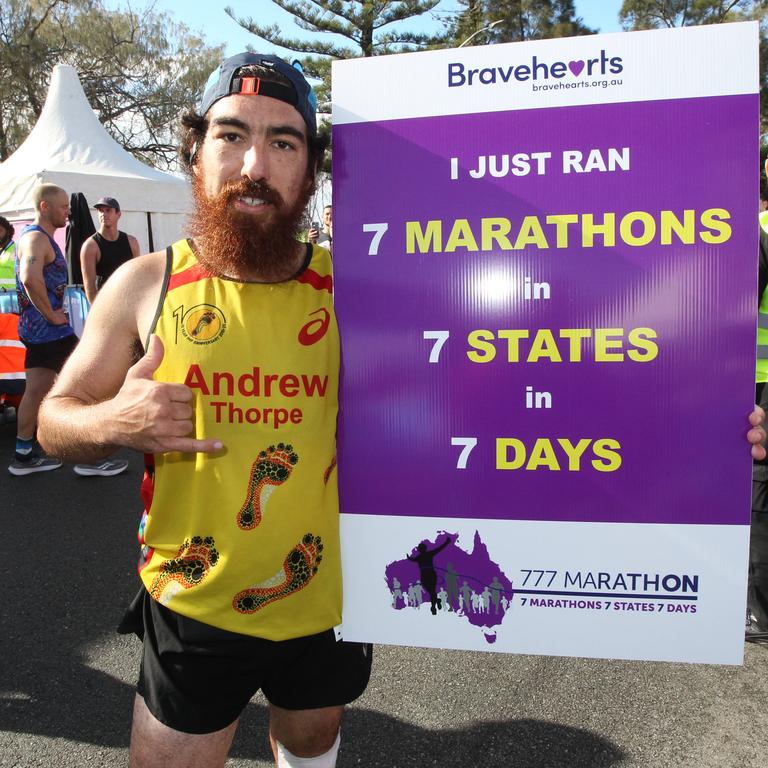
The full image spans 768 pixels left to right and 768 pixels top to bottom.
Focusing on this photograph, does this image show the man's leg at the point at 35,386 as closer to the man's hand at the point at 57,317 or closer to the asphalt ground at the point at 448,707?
the man's hand at the point at 57,317

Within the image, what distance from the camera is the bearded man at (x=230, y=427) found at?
140cm

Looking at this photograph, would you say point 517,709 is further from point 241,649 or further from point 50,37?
point 50,37

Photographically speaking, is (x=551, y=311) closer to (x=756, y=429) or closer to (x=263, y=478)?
(x=756, y=429)

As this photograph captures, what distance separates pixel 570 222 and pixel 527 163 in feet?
0.50

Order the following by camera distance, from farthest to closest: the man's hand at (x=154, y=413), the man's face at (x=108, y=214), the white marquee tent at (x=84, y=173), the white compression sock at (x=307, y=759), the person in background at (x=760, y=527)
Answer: the white marquee tent at (x=84, y=173)
the man's face at (x=108, y=214)
the person in background at (x=760, y=527)
the white compression sock at (x=307, y=759)
the man's hand at (x=154, y=413)

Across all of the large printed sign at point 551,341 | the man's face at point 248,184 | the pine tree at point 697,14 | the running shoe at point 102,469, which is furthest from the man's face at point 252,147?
the pine tree at point 697,14

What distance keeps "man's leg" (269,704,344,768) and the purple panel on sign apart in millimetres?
487

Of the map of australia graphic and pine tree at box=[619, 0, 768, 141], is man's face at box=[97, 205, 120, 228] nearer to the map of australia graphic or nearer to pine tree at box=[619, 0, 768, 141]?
the map of australia graphic

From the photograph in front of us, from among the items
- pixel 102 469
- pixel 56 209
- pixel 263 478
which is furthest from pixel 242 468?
pixel 56 209

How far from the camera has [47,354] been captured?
16.3 feet

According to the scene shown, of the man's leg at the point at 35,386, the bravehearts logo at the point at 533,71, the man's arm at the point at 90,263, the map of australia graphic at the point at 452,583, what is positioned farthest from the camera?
the man's arm at the point at 90,263

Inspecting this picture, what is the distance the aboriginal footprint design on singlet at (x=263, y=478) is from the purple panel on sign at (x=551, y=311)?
154 mm

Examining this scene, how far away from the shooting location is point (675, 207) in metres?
1.37

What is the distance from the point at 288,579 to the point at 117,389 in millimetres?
554
